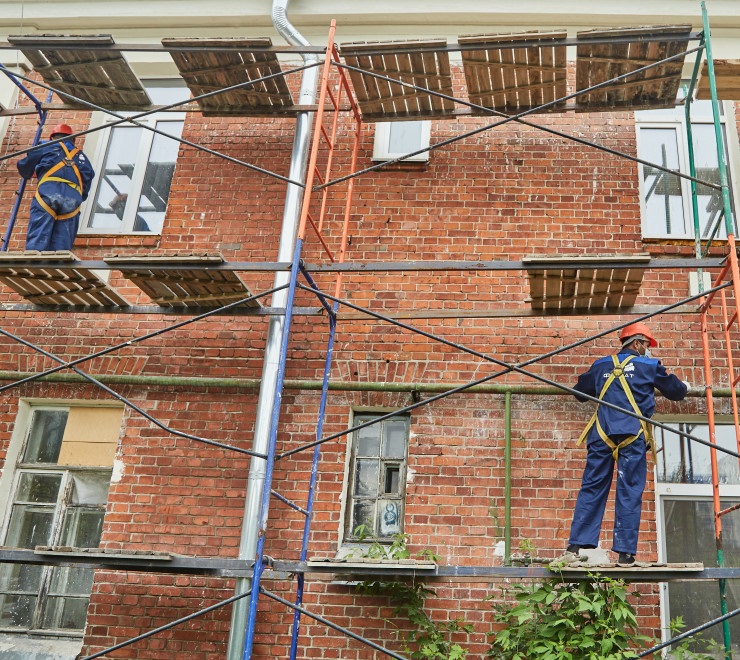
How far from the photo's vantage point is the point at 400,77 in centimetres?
813

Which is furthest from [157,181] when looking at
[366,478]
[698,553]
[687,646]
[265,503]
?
[687,646]

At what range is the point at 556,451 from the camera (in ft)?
24.5

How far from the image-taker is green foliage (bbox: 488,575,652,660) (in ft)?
19.8

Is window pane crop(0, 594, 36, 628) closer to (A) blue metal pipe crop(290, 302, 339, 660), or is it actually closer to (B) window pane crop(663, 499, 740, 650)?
(A) blue metal pipe crop(290, 302, 339, 660)

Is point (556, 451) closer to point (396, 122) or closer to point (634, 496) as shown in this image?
point (634, 496)

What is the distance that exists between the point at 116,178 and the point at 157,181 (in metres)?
0.46

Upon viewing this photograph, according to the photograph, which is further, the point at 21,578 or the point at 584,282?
the point at 21,578

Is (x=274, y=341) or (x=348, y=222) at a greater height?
(x=348, y=222)

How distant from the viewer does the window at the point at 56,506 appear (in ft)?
25.0

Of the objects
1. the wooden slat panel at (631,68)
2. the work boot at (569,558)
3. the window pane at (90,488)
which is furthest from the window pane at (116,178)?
the work boot at (569,558)

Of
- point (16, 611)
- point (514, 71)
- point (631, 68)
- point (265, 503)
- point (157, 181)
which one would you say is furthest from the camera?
point (157, 181)

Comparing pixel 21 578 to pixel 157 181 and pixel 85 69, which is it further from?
pixel 85 69

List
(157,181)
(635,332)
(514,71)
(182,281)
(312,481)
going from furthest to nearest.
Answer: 1. (157,181)
2. (514,71)
3. (182,281)
4. (312,481)
5. (635,332)

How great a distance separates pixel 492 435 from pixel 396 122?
328 cm
